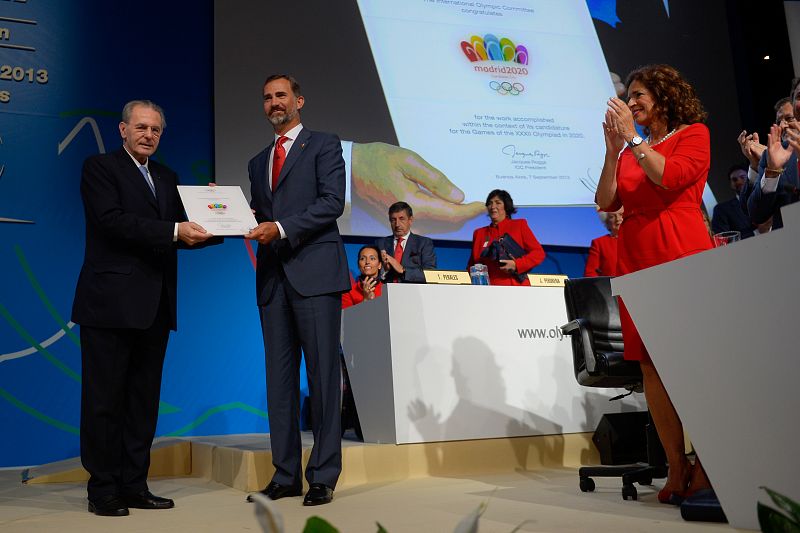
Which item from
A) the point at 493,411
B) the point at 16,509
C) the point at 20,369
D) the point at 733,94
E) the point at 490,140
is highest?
the point at 733,94

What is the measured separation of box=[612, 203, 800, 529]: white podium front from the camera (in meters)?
1.68

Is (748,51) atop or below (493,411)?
atop

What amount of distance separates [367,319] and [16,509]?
180cm

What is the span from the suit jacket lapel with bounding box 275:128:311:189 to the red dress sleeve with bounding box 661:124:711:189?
1.47 m

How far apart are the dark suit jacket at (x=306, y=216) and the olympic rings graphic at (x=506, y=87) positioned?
3279mm

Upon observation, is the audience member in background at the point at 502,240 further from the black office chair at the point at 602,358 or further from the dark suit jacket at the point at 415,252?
the black office chair at the point at 602,358

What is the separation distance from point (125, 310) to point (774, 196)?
8.01 feet

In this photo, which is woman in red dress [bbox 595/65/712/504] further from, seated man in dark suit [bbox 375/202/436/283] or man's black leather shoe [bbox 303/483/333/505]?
seated man in dark suit [bbox 375/202/436/283]

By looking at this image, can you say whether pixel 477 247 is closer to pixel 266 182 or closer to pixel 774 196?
pixel 266 182

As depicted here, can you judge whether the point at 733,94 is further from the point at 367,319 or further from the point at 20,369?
the point at 20,369

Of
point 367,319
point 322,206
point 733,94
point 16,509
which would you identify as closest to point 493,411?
point 367,319

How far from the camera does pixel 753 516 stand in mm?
1878

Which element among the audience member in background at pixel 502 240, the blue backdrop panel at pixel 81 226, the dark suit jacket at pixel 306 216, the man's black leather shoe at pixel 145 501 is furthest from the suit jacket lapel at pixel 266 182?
the blue backdrop panel at pixel 81 226

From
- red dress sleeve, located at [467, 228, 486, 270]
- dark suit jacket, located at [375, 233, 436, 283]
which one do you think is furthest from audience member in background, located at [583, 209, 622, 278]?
dark suit jacket, located at [375, 233, 436, 283]
